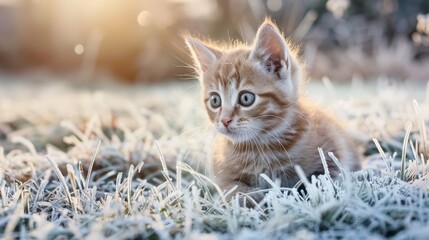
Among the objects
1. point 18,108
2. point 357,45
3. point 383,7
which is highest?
point 383,7

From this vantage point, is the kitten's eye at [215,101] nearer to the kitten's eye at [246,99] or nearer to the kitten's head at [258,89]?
the kitten's head at [258,89]

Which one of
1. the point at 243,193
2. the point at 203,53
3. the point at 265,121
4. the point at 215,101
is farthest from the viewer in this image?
the point at 203,53

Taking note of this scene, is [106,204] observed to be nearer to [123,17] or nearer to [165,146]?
[165,146]

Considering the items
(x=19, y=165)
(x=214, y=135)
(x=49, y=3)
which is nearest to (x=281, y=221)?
(x=214, y=135)

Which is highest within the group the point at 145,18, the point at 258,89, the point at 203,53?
the point at 145,18

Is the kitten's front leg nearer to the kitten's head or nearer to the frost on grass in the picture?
the frost on grass

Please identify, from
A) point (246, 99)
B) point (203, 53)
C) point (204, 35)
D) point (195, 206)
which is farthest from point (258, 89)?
point (204, 35)

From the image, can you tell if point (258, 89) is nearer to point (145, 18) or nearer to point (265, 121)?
point (265, 121)
